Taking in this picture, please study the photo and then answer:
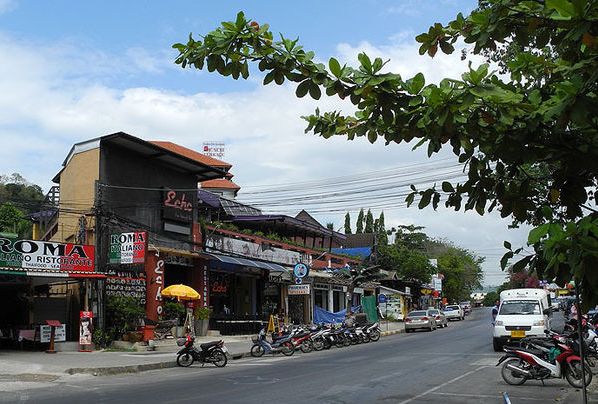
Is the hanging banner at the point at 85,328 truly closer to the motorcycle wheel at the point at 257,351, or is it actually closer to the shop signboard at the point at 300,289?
the motorcycle wheel at the point at 257,351

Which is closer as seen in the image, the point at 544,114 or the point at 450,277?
the point at 544,114

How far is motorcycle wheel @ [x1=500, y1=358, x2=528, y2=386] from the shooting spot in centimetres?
1330

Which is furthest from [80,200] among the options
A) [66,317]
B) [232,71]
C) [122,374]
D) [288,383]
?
[232,71]

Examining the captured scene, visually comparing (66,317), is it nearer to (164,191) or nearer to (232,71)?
(164,191)

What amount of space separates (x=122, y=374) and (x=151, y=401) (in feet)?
20.1

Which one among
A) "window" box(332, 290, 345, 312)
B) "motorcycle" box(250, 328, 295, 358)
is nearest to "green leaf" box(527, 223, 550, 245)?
"motorcycle" box(250, 328, 295, 358)

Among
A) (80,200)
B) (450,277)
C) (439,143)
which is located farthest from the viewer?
(450,277)

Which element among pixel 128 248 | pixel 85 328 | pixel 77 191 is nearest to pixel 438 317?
pixel 128 248

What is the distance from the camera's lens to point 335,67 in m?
3.87

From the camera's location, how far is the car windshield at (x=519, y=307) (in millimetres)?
21266

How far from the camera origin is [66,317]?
24.4 meters

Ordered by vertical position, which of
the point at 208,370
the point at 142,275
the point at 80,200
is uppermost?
the point at 80,200

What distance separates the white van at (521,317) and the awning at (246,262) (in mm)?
13551

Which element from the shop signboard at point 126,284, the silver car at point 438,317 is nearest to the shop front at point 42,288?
the shop signboard at point 126,284
